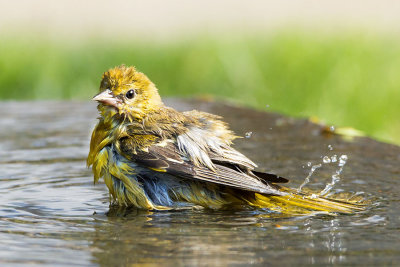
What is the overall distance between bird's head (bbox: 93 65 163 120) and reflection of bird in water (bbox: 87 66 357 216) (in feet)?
0.15

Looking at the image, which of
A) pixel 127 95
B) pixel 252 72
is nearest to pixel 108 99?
pixel 127 95

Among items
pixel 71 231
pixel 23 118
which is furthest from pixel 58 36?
pixel 71 231

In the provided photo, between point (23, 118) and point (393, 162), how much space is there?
11.7 feet

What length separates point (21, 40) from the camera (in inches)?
475

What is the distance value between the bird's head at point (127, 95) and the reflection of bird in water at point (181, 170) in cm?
4

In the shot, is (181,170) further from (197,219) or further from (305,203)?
(305,203)

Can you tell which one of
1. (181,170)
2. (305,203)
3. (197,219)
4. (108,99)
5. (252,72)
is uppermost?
(252,72)

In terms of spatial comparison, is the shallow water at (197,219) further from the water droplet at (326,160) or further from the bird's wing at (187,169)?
the bird's wing at (187,169)

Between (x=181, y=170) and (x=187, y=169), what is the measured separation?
33 mm

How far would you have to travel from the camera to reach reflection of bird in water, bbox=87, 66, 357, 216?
13.8 ft

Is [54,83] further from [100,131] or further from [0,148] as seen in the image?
[100,131]

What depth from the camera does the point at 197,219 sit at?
3.85m

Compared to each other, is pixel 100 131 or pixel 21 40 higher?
pixel 21 40

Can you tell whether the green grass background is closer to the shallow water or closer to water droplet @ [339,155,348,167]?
the shallow water
